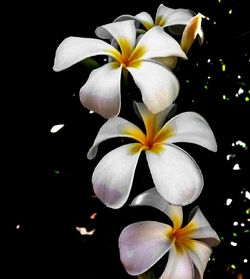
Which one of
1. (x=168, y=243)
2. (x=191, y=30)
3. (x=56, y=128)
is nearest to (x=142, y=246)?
(x=168, y=243)

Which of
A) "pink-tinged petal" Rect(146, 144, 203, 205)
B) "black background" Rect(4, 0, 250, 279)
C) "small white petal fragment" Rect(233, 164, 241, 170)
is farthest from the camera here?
"small white petal fragment" Rect(233, 164, 241, 170)

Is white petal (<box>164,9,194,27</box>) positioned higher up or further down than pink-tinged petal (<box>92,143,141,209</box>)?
higher up

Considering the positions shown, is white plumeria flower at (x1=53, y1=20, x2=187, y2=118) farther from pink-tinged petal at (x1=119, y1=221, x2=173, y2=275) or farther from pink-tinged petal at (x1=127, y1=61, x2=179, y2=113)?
pink-tinged petal at (x1=119, y1=221, x2=173, y2=275)

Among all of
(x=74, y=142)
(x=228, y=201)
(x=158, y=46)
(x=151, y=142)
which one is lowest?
(x=228, y=201)

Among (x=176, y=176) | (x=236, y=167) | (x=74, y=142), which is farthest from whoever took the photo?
(x=236, y=167)

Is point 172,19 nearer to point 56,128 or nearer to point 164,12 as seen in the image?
point 164,12

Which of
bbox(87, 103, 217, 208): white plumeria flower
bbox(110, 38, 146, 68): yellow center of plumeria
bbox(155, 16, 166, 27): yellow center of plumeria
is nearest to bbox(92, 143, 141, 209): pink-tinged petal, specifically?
bbox(87, 103, 217, 208): white plumeria flower

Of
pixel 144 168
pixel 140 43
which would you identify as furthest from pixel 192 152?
pixel 140 43
